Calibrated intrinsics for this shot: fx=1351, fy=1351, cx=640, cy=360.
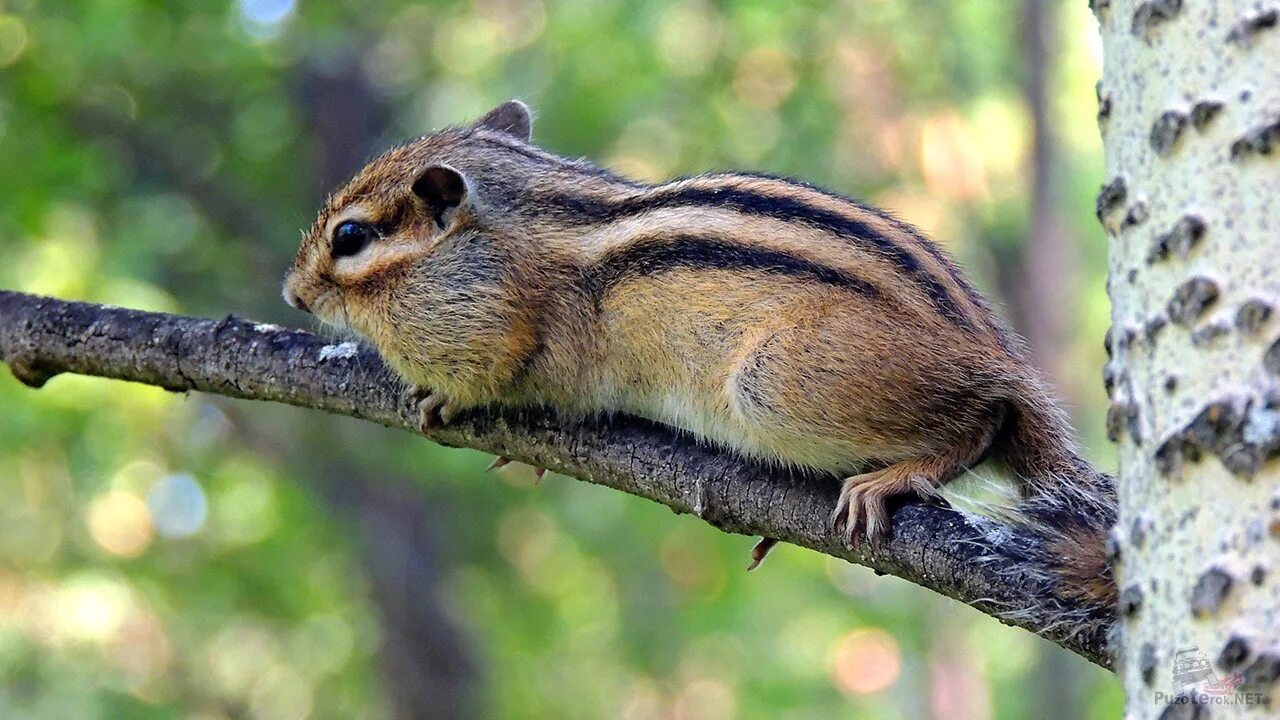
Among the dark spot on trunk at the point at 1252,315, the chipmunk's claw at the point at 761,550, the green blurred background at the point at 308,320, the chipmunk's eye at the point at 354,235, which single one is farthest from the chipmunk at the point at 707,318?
the green blurred background at the point at 308,320

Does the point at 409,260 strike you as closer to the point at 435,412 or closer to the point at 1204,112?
the point at 435,412

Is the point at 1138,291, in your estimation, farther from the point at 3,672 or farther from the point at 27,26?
the point at 3,672

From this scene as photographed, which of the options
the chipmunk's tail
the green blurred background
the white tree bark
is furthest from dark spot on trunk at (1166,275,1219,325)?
the green blurred background

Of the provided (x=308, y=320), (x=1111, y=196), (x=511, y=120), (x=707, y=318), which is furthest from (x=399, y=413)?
(x=308, y=320)

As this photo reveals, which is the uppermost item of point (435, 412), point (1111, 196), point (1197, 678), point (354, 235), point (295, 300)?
point (354, 235)

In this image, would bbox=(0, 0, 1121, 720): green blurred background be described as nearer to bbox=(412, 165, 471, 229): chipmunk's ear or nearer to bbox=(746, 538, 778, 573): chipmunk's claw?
bbox=(412, 165, 471, 229): chipmunk's ear

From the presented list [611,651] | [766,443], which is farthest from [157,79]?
[611,651]

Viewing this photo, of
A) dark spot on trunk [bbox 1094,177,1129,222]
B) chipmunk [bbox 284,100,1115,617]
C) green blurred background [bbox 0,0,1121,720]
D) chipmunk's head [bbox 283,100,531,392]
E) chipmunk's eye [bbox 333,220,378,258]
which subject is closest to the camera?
dark spot on trunk [bbox 1094,177,1129,222]
